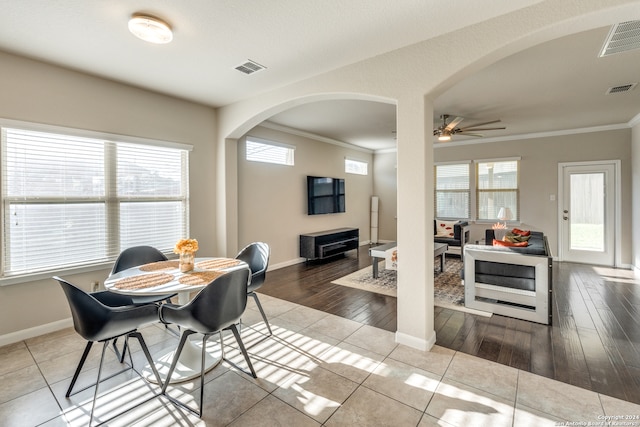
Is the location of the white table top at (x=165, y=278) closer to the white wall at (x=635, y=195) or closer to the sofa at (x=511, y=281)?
the sofa at (x=511, y=281)

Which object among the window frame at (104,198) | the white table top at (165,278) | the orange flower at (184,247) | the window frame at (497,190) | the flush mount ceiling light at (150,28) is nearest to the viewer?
the white table top at (165,278)

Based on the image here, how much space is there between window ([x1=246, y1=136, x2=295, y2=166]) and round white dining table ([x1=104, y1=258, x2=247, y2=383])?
2895 millimetres

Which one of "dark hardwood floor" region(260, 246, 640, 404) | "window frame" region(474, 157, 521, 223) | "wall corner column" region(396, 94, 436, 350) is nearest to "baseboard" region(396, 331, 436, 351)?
"wall corner column" region(396, 94, 436, 350)

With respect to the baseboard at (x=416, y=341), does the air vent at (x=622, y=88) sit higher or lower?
higher

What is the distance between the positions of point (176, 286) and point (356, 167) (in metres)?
6.73

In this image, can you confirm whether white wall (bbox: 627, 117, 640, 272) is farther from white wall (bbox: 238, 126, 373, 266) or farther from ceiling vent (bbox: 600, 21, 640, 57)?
white wall (bbox: 238, 126, 373, 266)

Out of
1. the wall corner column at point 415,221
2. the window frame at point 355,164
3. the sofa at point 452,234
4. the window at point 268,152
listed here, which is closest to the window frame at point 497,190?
the sofa at point 452,234

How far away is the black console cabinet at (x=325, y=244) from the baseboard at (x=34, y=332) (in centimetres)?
383

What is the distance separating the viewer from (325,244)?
20.2ft

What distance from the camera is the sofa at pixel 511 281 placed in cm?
311

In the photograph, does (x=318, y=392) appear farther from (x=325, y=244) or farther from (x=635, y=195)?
(x=635, y=195)

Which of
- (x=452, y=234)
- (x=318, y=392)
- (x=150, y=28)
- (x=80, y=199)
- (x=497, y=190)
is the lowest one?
(x=318, y=392)

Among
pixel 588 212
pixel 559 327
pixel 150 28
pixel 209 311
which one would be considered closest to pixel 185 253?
pixel 209 311

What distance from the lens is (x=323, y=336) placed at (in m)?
2.91
